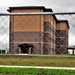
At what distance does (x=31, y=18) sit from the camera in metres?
6.79

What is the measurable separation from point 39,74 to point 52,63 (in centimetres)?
491

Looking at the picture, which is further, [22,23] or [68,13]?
[22,23]

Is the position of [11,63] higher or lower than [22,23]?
lower

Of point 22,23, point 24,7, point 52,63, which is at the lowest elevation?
point 52,63

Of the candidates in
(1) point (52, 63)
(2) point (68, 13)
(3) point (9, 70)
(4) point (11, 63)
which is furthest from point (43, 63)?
(2) point (68, 13)

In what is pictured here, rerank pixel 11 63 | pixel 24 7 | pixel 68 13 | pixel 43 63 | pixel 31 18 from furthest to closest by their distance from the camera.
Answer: pixel 24 7 < pixel 43 63 < pixel 11 63 < pixel 31 18 < pixel 68 13

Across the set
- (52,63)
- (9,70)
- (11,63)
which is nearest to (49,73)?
(9,70)

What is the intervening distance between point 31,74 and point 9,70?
1.11m

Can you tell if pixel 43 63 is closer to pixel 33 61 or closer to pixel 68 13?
pixel 33 61

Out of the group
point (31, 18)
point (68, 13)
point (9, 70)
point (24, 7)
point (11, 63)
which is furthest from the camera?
point (24, 7)

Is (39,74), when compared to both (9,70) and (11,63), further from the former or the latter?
(11,63)

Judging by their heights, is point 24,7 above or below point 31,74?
above

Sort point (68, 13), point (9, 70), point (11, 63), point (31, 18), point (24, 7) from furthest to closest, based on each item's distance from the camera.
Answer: point (24, 7), point (11, 63), point (9, 70), point (31, 18), point (68, 13)

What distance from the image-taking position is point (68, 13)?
20.5ft
